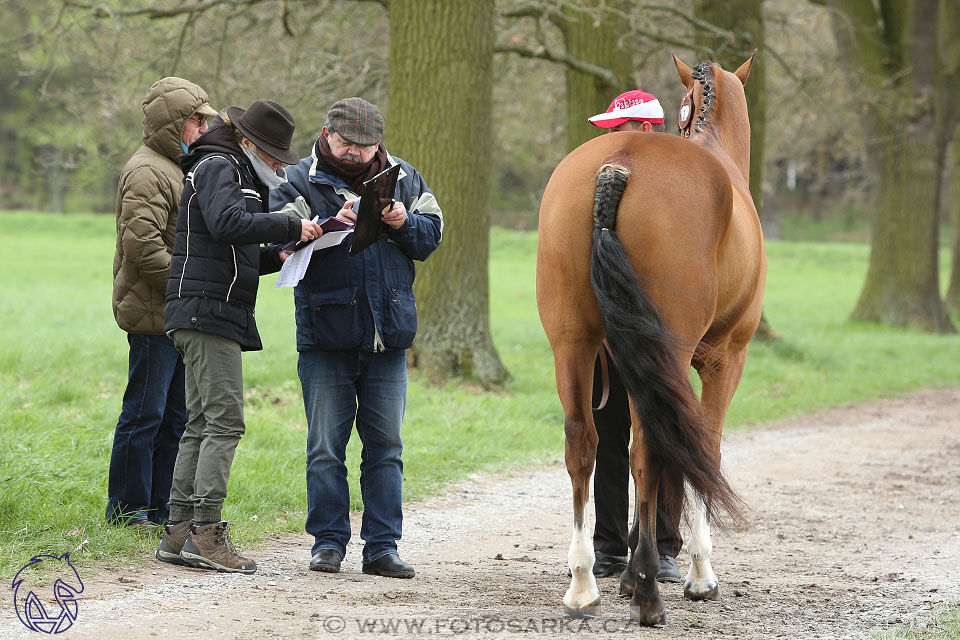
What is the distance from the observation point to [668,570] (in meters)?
4.67

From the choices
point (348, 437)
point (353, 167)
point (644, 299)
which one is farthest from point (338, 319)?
point (644, 299)

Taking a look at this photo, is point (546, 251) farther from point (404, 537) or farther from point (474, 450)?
point (474, 450)

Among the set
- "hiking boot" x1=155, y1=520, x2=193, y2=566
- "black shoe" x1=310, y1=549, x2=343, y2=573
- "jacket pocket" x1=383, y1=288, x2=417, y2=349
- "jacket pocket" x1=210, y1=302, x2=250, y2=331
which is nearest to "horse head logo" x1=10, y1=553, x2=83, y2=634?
"hiking boot" x1=155, y1=520, x2=193, y2=566

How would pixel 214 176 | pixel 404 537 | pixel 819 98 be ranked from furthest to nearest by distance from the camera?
pixel 819 98
pixel 404 537
pixel 214 176

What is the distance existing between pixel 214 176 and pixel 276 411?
4166 mm

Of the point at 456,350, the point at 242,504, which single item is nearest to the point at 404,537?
the point at 242,504

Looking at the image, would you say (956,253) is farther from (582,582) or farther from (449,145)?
(582,582)

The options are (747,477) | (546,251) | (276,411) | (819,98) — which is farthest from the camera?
(819,98)

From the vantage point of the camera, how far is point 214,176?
438 cm

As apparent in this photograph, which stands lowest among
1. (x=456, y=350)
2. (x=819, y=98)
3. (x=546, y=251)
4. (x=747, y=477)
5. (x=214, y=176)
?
(x=747, y=477)

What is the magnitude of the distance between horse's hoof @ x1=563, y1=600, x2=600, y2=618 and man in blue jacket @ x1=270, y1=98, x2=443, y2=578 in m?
0.88

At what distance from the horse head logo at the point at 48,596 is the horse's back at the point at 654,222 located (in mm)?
2233

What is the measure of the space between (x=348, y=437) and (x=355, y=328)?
56cm

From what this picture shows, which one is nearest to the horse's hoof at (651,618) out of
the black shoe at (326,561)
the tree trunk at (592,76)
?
the black shoe at (326,561)
